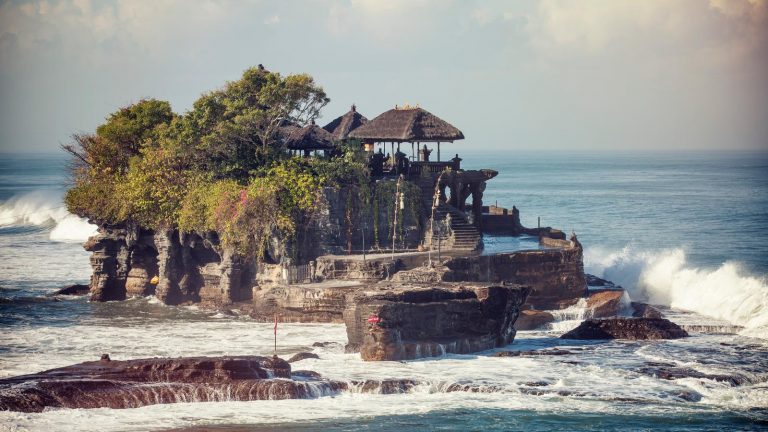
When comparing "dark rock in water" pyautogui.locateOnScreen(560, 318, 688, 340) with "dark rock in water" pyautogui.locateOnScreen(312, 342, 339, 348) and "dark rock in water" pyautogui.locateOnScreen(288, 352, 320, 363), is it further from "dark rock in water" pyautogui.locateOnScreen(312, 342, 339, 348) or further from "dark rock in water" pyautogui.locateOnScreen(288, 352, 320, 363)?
"dark rock in water" pyautogui.locateOnScreen(288, 352, 320, 363)

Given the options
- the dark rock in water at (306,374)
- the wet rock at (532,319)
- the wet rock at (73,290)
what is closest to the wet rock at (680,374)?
the wet rock at (532,319)

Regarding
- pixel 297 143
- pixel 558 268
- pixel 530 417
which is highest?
pixel 297 143

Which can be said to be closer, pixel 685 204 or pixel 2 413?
pixel 2 413

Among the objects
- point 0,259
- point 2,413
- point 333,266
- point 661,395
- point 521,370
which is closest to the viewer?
point 2,413

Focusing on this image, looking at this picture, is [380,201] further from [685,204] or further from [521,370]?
[685,204]

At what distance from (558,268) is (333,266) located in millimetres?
10002

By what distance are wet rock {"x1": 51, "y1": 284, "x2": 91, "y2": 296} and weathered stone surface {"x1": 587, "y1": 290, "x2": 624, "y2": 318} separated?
24.8m

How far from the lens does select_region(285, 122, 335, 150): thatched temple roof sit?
191 ft

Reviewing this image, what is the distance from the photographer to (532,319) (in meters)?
50.7

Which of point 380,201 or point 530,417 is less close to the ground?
point 380,201

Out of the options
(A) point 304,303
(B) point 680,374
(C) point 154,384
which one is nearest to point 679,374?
(B) point 680,374

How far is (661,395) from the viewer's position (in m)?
38.7

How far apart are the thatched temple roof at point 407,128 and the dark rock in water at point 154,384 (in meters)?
19.2

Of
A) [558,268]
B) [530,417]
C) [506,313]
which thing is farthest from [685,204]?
[530,417]
